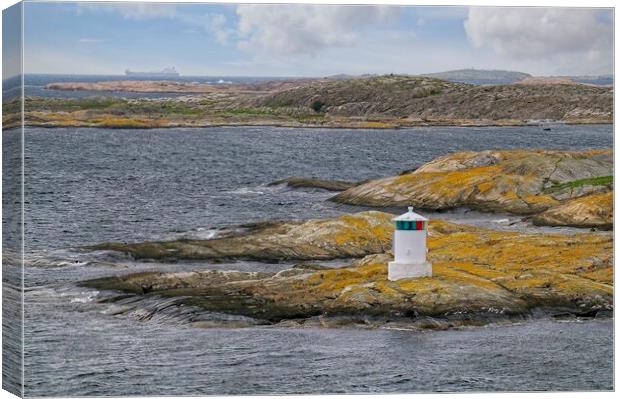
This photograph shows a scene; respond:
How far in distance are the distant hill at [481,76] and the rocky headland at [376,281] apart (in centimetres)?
521

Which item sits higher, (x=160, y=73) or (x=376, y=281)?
(x=160, y=73)

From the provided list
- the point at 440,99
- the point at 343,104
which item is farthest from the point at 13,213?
the point at 440,99

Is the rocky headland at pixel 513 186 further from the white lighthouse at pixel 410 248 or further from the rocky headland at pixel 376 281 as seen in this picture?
the white lighthouse at pixel 410 248

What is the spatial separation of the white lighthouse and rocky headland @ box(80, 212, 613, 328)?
1.13 ft

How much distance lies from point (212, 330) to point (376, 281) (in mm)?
5790

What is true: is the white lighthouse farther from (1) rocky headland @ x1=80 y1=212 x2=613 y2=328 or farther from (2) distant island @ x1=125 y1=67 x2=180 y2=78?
(2) distant island @ x1=125 y1=67 x2=180 y2=78

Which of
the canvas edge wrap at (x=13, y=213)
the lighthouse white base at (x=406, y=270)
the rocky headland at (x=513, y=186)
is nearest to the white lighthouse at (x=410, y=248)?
the lighthouse white base at (x=406, y=270)

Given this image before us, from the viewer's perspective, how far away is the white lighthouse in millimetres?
65062

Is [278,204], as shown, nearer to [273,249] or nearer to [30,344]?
[273,249]

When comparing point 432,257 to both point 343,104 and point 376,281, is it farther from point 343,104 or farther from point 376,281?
point 343,104

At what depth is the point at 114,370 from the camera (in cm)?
6116

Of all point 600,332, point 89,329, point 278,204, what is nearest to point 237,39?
point 278,204

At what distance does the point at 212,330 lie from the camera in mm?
63062

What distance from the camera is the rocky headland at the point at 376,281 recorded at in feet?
210
